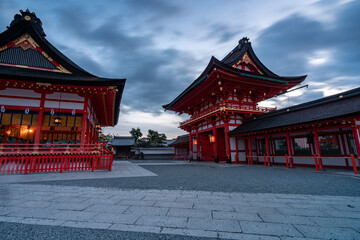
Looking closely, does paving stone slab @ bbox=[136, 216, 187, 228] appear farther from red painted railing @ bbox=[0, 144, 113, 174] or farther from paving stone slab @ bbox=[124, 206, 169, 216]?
red painted railing @ bbox=[0, 144, 113, 174]

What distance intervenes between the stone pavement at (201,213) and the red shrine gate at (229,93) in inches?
419

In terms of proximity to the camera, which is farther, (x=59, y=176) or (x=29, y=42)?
(x=29, y=42)

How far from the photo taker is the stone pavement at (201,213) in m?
2.05

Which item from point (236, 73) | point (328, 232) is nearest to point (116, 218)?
point (328, 232)

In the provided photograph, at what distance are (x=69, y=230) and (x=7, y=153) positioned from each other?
30.1ft

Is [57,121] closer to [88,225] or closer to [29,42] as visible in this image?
[29,42]

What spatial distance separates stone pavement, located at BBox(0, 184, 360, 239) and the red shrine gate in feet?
34.9

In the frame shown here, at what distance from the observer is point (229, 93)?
14.9 meters

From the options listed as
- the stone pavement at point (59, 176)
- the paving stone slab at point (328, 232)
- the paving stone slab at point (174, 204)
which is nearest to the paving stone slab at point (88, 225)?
the paving stone slab at point (174, 204)

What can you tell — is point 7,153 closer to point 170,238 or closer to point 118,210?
point 118,210

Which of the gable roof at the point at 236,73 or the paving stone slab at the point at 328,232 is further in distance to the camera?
the gable roof at the point at 236,73

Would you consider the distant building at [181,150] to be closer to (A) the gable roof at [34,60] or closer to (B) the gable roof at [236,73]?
(B) the gable roof at [236,73]

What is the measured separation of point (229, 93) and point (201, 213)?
13.6m

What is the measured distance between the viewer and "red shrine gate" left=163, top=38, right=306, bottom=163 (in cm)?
1334
